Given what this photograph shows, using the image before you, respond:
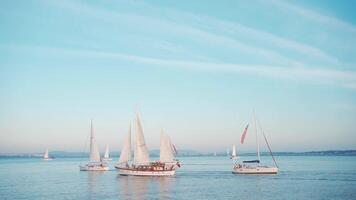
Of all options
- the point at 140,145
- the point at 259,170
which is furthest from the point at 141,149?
the point at 259,170

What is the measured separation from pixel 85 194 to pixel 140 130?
29.8 meters

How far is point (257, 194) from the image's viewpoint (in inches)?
2437

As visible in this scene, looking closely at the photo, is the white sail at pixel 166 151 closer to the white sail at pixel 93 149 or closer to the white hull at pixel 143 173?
the white hull at pixel 143 173

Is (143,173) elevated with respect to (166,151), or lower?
lower

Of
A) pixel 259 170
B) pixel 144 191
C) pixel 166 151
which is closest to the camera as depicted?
pixel 144 191

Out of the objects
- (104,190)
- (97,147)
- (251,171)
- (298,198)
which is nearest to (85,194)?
(104,190)

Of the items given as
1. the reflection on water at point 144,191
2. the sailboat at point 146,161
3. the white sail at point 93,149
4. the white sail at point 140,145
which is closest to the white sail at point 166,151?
the sailboat at point 146,161

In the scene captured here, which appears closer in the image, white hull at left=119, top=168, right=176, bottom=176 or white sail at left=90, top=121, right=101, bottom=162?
white hull at left=119, top=168, right=176, bottom=176

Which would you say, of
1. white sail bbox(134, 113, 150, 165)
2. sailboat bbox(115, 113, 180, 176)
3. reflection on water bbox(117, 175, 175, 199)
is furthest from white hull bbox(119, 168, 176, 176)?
reflection on water bbox(117, 175, 175, 199)

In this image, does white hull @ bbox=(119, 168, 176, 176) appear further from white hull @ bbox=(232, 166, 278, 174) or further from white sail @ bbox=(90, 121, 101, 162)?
white sail @ bbox=(90, 121, 101, 162)

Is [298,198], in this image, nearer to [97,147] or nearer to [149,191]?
[149,191]

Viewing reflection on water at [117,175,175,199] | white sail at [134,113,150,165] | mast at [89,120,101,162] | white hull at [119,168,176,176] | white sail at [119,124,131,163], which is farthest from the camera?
mast at [89,120,101,162]

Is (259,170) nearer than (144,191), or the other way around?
(144,191)

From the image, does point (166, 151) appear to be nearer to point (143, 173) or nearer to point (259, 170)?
point (143, 173)
